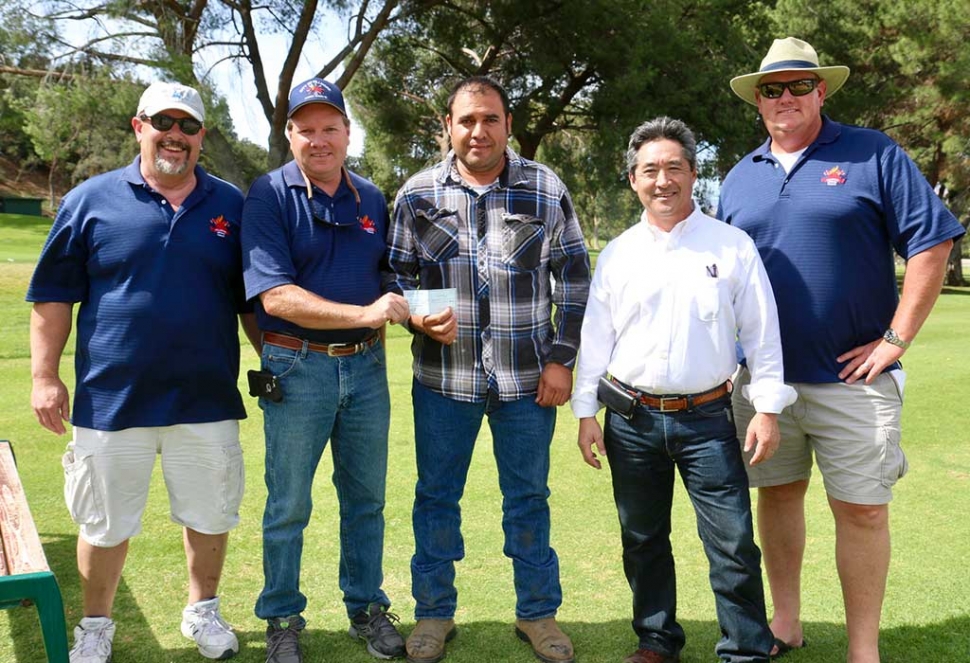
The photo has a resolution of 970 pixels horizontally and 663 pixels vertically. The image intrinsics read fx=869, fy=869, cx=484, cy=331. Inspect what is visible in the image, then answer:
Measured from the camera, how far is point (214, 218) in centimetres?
361

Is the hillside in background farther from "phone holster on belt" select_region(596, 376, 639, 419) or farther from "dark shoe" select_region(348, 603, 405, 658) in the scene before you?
"phone holster on belt" select_region(596, 376, 639, 419)

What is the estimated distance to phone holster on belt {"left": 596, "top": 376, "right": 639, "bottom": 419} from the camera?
329 cm

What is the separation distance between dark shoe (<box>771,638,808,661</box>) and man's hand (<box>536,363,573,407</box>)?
1.34 m

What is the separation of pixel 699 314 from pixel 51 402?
8.80ft

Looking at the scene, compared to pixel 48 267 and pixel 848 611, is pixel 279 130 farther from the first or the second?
pixel 848 611

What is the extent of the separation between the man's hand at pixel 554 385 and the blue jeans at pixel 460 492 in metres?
0.06

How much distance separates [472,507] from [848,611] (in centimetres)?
253

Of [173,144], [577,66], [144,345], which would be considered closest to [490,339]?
[144,345]

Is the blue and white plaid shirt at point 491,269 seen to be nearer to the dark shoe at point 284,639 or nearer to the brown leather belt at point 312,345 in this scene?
the brown leather belt at point 312,345

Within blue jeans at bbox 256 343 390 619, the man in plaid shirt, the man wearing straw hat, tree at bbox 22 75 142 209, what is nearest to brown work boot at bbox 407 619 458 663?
the man in plaid shirt

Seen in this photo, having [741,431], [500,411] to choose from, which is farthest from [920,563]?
[500,411]

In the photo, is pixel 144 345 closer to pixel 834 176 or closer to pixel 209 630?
pixel 209 630

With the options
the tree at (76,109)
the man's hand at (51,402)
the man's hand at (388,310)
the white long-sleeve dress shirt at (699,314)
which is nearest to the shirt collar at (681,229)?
the white long-sleeve dress shirt at (699,314)

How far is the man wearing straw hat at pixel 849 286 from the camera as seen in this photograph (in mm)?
3295
